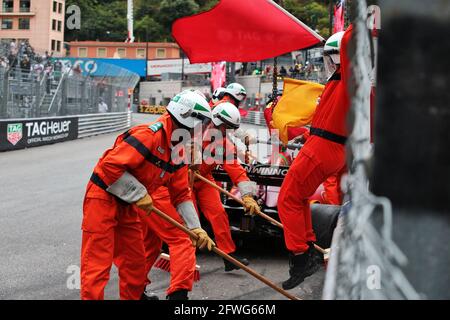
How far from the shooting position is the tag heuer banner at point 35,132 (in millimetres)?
17828

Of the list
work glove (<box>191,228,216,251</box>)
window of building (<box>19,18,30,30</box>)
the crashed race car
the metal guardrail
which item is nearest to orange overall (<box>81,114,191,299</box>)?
Answer: work glove (<box>191,228,216,251</box>)

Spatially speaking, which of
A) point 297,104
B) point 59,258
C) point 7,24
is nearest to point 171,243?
point 297,104

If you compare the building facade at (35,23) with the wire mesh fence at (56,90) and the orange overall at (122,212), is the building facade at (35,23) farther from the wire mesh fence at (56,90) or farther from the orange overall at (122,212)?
the orange overall at (122,212)

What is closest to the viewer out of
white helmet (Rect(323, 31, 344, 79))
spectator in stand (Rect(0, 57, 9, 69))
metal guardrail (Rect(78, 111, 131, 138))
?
white helmet (Rect(323, 31, 344, 79))

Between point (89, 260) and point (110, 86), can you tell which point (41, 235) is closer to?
point (89, 260)

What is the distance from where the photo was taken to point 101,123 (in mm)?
28422

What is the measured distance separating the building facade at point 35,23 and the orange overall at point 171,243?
70734mm

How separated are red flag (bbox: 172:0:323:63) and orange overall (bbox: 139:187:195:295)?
1.85 metres

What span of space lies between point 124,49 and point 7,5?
1616 centimetres

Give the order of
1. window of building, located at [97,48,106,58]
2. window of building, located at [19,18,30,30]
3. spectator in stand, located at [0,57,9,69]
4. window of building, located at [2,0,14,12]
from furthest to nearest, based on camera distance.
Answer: window of building, located at [97,48,106,58] → window of building, located at [2,0,14,12] → window of building, located at [19,18,30,30] → spectator in stand, located at [0,57,9,69]

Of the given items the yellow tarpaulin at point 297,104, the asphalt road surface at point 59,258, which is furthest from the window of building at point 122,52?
the yellow tarpaulin at point 297,104

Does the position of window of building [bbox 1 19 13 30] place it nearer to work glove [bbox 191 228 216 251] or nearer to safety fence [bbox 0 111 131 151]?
safety fence [bbox 0 111 131 151]

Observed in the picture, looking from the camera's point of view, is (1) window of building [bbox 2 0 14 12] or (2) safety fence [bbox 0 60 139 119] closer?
(2) safety fence [bbox 0 60 139 119]

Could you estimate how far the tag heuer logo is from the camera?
Answer: 18.0 m
